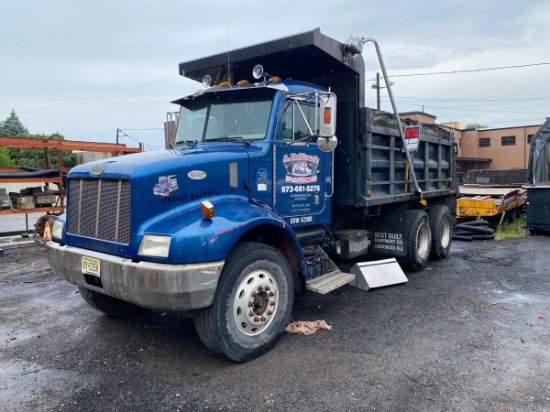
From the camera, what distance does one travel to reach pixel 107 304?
5043mm

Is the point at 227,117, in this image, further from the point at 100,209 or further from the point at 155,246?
the point at 155,246

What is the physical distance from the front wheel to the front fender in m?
0.25

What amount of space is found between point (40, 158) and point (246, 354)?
111ft

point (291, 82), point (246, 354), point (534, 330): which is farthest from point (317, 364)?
point (291, 82)

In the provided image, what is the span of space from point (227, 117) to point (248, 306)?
7.40 feet

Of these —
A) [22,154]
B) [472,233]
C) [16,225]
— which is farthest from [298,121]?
[22,154]

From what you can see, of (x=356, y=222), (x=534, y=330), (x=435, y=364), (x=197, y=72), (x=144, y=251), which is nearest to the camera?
(x=144, y=251)

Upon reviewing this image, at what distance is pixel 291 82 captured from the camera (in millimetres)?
5285

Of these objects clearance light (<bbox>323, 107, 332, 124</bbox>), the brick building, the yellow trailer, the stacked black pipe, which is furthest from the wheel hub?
the brick building

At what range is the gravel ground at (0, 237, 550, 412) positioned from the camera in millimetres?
3363

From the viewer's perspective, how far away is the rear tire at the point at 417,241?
7.38 m

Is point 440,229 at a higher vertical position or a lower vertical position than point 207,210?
lower

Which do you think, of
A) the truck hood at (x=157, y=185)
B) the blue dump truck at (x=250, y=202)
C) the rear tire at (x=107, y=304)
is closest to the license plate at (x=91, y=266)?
the blue dump truck at (x=250, y=202)

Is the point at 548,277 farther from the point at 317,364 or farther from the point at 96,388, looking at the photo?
the point at 96,388
